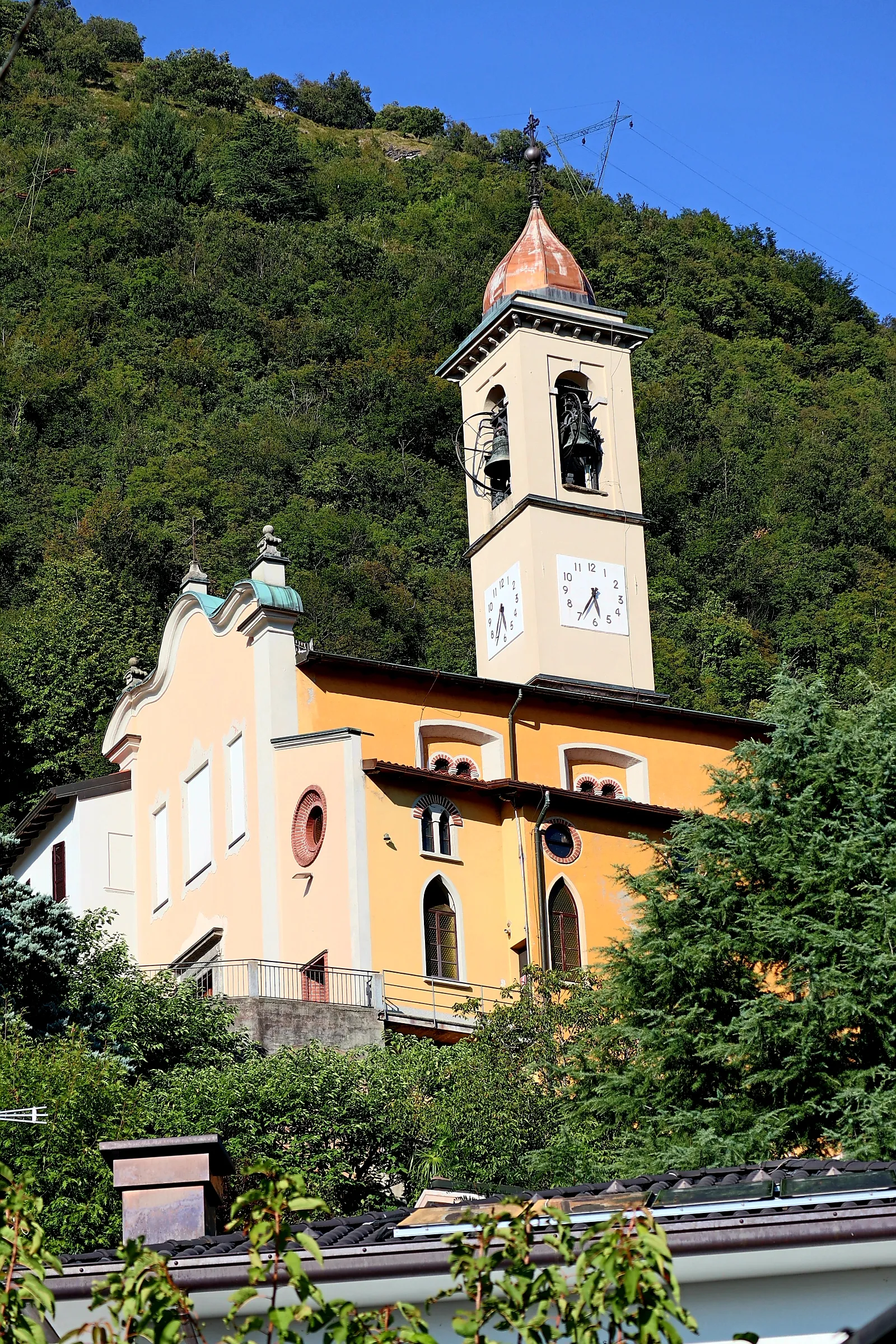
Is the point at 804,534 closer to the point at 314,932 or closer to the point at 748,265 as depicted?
the point at 748,265

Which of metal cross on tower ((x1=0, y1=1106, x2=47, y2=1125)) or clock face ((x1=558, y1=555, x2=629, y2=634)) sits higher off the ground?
clock face ((x1=558, y1=555, x2=629, y2=634))

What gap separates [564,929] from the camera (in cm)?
3278

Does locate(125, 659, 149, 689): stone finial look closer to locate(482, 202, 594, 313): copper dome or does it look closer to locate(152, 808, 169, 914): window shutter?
locate(152, 808, 169, 914): window shutter

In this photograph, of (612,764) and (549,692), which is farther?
(612,764)

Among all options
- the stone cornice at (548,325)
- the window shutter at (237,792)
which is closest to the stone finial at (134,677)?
the window shutter at (237,792)

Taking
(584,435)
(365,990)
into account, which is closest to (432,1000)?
(365,990)

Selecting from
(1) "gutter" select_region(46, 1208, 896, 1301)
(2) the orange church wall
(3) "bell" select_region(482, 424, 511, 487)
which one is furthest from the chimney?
(3) "bell" select_region(482, 424, 511, 487)

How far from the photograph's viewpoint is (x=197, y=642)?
36.4m

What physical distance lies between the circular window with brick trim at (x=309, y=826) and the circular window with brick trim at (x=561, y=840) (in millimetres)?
3435

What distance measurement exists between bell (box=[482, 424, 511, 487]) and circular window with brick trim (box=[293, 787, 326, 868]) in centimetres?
1093

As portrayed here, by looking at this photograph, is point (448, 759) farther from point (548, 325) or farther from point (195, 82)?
point (195, 82)

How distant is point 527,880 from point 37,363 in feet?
172

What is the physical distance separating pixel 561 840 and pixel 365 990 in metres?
4.73

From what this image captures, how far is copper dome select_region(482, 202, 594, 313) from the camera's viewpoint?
4384 centimetres
